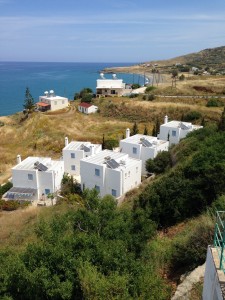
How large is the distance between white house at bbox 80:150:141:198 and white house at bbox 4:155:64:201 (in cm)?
322

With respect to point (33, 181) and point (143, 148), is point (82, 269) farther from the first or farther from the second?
point (143, 148)

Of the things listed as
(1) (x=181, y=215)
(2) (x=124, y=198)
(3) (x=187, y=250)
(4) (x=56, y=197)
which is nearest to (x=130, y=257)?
(3) (x=187, y=250)

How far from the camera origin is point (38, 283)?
29.2ft

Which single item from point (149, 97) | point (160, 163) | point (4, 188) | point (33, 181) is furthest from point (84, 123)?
point (33, 181)

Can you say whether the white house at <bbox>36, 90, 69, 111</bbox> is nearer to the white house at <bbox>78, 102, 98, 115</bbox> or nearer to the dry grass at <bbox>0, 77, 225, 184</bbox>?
the dry grass at <bbox>0, 77, 225, 184</bbox>

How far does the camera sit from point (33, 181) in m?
30.2

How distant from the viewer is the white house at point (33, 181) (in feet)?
97.4

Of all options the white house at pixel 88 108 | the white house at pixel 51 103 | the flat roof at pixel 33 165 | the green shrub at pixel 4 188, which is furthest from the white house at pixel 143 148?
the white house at pixel 51 103

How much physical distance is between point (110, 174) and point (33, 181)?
799 centimetres

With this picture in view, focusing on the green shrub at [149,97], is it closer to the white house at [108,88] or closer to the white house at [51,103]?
the white house at [108,88]

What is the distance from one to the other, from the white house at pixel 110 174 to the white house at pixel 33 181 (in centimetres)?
322

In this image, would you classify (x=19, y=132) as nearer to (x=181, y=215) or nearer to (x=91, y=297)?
(x=181, y=215)

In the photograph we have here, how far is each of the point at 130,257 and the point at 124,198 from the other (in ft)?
57.7

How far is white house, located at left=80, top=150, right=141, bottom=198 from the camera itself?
27.9 metres
